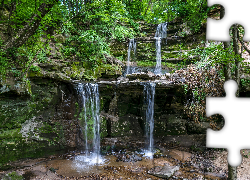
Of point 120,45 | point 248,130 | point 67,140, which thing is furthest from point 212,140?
point 120,45

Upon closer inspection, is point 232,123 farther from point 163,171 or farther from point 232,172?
point 163,171

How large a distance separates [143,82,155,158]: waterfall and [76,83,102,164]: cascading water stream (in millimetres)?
2058

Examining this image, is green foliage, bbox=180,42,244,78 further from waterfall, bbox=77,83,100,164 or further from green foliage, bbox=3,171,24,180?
green foliage, bbox=3,171,24,180

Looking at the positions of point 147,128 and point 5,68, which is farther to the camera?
point 147,128

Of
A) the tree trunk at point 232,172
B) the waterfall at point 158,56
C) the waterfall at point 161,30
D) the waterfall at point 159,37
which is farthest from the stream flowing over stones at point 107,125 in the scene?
the waterfall at point 161,30

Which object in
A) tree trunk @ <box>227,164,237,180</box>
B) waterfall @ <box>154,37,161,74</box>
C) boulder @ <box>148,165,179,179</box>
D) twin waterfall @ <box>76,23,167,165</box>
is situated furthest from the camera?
waterfall @ <box>154,37,161,74</box>

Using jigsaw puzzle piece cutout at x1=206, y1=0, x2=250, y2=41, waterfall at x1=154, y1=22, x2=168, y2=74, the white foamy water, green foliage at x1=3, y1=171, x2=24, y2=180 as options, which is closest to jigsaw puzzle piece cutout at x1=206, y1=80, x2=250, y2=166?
jigsaw puzzle piece cutout at x1=206, y1=0, x2=250, y2=41

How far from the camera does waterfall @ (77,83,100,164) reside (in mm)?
6410

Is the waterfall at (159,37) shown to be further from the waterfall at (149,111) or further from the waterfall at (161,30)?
the waterfall at (149,111)

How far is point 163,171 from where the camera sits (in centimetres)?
514

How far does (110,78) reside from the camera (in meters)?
7.58

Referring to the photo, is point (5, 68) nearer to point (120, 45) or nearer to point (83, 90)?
point (83, 90)

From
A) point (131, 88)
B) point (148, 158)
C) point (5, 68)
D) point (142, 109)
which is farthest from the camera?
point (142, 109)

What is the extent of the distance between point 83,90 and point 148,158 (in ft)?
12.1
